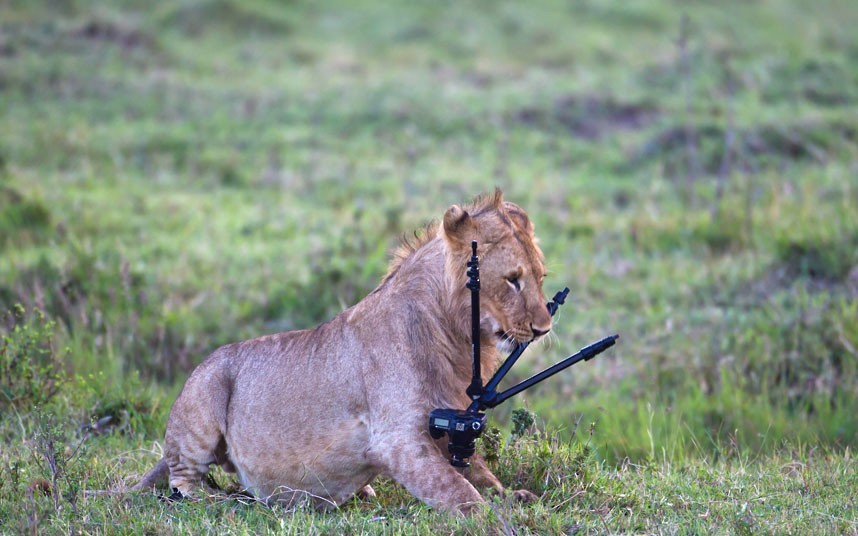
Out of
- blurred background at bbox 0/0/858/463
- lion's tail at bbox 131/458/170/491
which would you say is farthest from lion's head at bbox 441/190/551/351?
lion's tail at bbox 131/458/170/491

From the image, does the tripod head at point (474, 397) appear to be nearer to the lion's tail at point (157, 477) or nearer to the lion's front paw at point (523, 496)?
the lion's front paw at point (523, 496)

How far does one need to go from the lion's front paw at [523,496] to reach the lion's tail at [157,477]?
172 cm

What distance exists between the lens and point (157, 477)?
5.16 m

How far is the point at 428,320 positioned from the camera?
187 inches

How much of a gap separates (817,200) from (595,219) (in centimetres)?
223

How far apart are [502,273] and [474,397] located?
21.8 inches

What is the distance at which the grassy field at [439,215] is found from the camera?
4.98 meters

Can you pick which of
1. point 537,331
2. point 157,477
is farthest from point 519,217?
point 157,477

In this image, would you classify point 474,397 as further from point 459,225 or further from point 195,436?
point 195,436

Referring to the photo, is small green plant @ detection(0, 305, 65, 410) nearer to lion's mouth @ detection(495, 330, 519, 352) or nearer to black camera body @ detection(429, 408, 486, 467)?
black camera body @ detection(429, 408, 486, 467)

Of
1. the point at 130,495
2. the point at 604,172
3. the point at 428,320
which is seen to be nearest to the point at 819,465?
the point at 428,320

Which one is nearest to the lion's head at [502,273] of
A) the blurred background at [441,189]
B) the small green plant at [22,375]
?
the blurred background at [441,189]

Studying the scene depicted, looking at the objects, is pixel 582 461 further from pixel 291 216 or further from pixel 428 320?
pixel 291 216

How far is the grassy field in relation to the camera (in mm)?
4980
